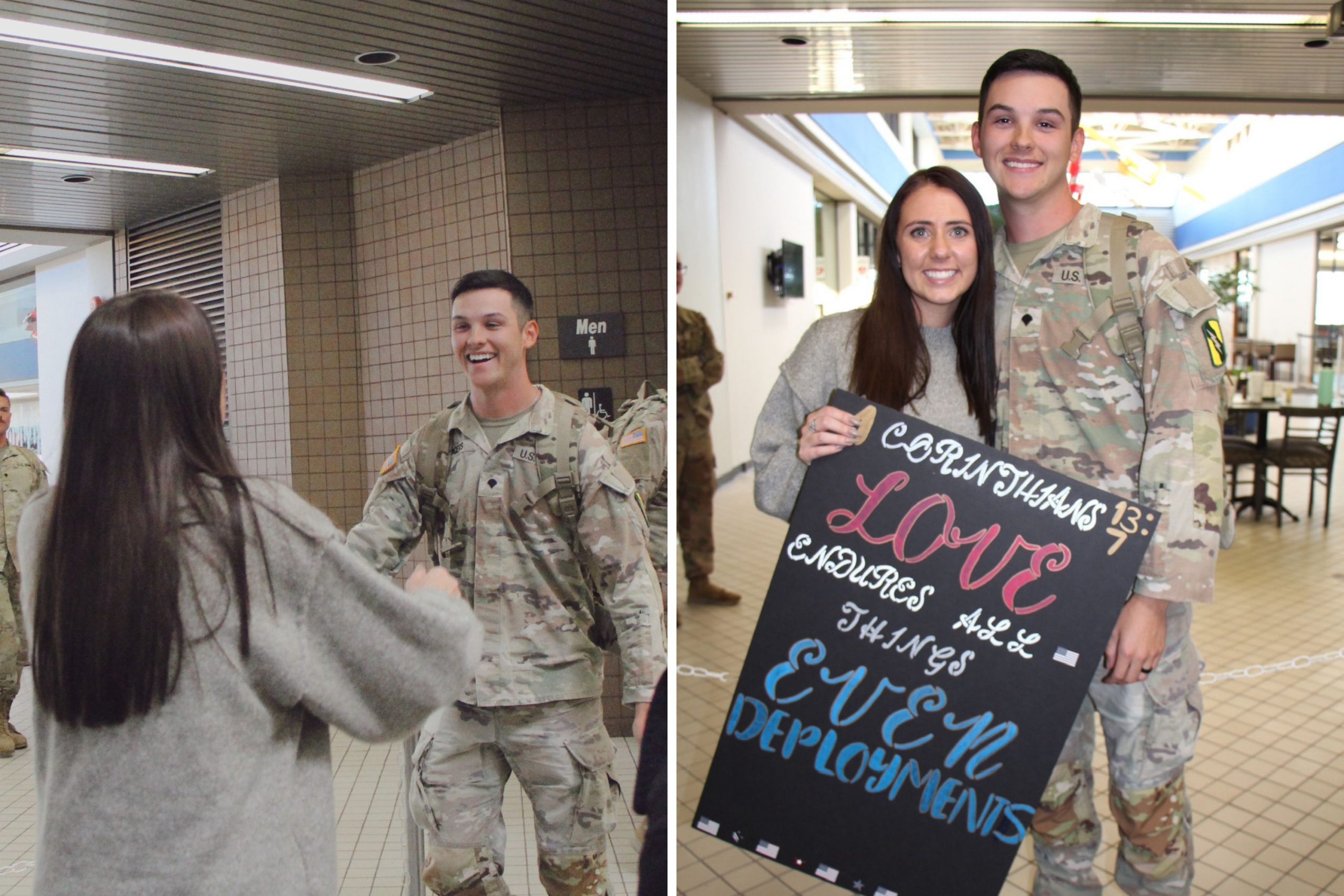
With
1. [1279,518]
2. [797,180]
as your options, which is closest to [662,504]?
[797,180]

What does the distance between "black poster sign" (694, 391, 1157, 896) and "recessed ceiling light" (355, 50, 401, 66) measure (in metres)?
0.70

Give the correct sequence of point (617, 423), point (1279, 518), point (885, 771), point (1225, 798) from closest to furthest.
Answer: point (617, 423)
point (885, 771)
point (1225, 798)
point (1279, 518)

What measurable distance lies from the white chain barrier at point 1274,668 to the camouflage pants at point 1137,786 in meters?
1.33

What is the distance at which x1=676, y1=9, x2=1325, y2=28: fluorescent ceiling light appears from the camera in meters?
1.62

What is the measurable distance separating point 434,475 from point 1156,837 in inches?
47.7

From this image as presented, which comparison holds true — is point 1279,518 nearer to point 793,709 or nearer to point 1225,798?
point 1225,798

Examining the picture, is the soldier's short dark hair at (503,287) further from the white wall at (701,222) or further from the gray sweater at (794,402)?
the white wall at (701,222)

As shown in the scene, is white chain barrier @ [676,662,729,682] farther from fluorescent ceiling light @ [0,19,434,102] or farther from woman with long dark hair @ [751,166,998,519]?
fluorescent ceiling light @ [0,19,434,102]

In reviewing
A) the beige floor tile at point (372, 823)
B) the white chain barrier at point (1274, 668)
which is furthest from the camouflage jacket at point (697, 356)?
the white chain barrier at point (1274, 668)

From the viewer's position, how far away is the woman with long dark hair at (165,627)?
0.81 meters

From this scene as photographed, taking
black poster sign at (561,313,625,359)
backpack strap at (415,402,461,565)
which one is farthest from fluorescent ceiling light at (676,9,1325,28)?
backpack strap at (415,402,461,565)

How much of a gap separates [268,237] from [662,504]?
21.6 inches

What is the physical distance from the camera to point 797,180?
2.19 m

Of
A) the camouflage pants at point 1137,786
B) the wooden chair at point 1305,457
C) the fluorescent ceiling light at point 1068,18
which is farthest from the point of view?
the wooden chair at point 1305,457
